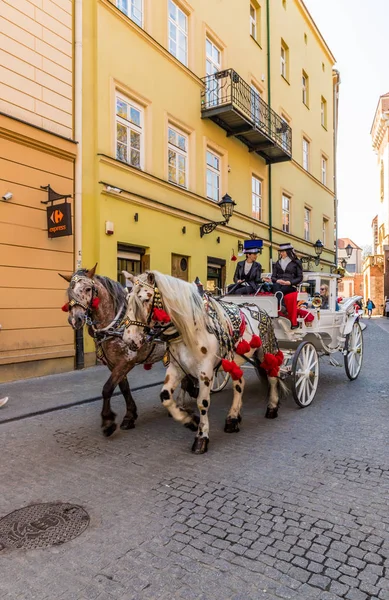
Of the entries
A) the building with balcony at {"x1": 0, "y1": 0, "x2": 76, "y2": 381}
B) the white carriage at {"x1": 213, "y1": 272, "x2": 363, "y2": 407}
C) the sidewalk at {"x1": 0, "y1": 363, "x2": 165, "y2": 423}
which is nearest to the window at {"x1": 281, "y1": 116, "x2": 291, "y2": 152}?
the building with balcony at {"x1": 0, "y1": 0, "x2": 76, "y2": 381}

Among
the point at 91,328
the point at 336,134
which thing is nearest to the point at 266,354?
the point at 91,328

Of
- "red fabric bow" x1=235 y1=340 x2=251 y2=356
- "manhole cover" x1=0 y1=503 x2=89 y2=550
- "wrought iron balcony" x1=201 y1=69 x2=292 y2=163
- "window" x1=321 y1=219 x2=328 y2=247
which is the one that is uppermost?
"wrought iron balcony" x1=201 y1=69 x2=292 y2=163

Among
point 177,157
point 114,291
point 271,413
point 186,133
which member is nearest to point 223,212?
point 177,157

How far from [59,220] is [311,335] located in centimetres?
535

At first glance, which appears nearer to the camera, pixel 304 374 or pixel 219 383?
pixel 304 374

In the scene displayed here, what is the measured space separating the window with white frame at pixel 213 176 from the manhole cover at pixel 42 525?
11.9m

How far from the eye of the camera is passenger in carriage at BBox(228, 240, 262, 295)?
678 centimetres

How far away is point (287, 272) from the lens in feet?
22.4

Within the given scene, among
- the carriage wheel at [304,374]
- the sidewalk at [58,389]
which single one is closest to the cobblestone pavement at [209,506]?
the carriage wheel at [304,374]

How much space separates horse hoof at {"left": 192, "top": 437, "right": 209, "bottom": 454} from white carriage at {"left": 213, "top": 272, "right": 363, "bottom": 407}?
1778mm

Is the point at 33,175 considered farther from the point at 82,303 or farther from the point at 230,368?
the point at 230,368

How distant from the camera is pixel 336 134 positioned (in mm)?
27734

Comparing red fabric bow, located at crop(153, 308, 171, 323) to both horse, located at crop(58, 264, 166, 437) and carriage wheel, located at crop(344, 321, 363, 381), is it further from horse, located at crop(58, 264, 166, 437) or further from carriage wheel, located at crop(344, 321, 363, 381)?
carriage wheel, located at crop(344, 321, 363, 381)

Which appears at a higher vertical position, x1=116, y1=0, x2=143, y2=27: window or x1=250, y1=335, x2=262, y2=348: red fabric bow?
x1=116, y1=0, x2=143, y2=27: window
